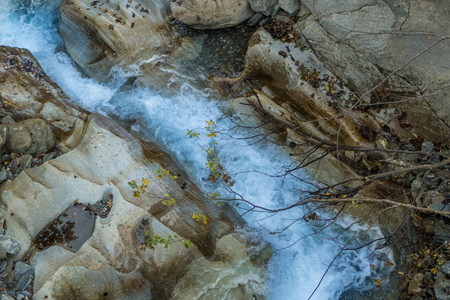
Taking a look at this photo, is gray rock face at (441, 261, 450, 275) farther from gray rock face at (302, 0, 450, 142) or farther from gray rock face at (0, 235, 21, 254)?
gray rock face at (0, 235, 21, 254)

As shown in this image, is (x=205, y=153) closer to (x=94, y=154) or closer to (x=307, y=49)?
(x=94, y=154)

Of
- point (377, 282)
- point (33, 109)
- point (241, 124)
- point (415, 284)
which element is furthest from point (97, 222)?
point (415, 284)

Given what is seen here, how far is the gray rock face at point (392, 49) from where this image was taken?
727 cm

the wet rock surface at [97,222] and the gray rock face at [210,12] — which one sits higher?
the gray rock face at [210,12]

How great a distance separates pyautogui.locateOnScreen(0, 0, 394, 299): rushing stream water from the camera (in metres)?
7.01

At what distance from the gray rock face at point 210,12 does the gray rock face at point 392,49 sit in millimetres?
1708

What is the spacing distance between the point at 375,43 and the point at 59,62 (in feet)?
26.7

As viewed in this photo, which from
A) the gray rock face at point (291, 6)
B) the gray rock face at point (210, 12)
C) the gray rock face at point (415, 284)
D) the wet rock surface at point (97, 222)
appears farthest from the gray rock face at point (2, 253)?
the gray rock face at point (291, 6)

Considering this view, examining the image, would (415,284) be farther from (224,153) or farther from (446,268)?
(224,153)

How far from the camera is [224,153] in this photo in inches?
319

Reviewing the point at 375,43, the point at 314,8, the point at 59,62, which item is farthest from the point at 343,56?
the point at 59,62

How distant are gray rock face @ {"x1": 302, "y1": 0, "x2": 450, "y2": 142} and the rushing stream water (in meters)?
2.58

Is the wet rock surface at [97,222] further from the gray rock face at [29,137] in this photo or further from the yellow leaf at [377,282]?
the yellow leaf at [377,282]

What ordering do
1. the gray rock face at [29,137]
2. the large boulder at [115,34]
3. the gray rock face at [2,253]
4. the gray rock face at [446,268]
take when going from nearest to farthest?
the gray rock face at [2,253], the gray rock face at [446,268], the gray rock face at [29,137], the large boulder at [115,34]
